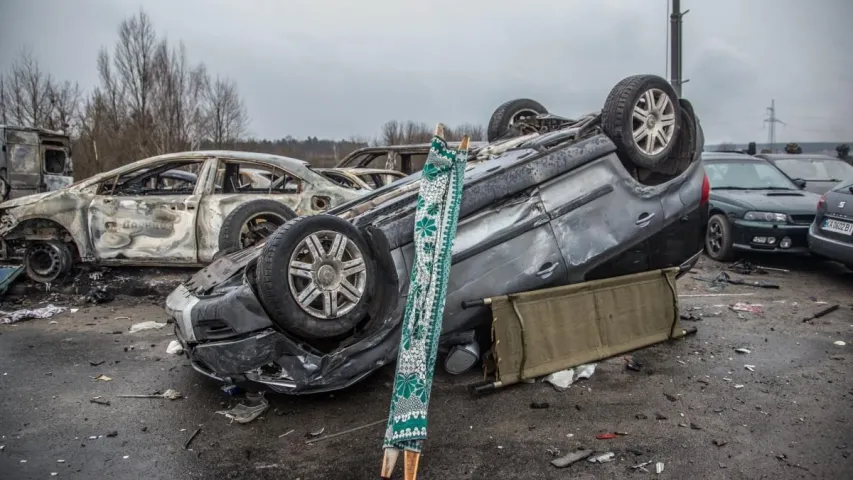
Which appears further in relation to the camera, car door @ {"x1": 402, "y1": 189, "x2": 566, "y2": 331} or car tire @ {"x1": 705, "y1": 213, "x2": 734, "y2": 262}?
car tire @ {"x1": 705, "y1": 213, "x2": 734, "y2": 262}

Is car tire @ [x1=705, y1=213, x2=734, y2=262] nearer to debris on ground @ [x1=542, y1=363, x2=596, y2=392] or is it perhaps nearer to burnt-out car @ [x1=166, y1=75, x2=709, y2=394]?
burnt-out car @ [x1=166, y1=75, x2=709, y2=394]

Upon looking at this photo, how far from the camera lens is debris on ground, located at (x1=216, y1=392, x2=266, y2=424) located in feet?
11.9

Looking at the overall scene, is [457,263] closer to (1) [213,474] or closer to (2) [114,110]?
(1) [213,474]

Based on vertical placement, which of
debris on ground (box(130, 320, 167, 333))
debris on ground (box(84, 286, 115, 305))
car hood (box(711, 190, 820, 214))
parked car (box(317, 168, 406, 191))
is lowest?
debris on ground (box(130, 320, 167, 333))

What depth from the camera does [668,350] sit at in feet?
15.5

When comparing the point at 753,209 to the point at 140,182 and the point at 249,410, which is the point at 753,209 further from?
the point at 140,182

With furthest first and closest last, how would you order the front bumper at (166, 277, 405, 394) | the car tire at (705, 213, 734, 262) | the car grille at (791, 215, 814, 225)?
1. the car tire at (705, 213, 734, 262)
2. the car grille at (791, 215, 814, 225)
3. the front bumper at (166, 277, 405, 394)

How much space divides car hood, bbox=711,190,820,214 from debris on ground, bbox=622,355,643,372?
477 centimetres

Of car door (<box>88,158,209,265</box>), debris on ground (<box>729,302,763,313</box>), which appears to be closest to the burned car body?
car door (<box>88,158,209,265</box>)

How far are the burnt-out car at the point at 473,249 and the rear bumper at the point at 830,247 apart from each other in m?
2.98

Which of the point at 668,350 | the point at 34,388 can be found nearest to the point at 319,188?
the point at 34,388

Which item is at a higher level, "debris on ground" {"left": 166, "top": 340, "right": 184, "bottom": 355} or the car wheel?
the car wheel

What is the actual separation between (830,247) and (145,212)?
8049mm

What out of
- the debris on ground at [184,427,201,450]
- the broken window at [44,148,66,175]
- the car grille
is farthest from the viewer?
the broken window at [44,148,66,175]
